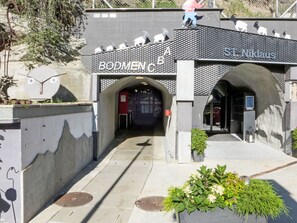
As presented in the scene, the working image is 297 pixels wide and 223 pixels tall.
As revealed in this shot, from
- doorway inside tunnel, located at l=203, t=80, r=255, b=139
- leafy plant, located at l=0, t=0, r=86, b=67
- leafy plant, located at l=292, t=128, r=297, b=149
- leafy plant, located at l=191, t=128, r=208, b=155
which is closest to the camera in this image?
leafy plant, located at l=191, t=128, r=208, b=155

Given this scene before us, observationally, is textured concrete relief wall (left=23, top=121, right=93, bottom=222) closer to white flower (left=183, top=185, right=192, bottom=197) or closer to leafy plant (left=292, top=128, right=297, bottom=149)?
white flower (left=183, top=185, right=192, bottom=197)

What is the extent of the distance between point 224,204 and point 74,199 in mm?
5048

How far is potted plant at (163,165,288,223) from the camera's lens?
5.17 meters

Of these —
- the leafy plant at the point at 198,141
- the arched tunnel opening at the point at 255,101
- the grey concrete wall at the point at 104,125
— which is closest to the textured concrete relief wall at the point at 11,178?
the grey concrete wall at the point at 104,125

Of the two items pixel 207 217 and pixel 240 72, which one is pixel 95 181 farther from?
pixel 240 72

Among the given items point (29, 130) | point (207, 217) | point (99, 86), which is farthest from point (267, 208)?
point (99, 86)

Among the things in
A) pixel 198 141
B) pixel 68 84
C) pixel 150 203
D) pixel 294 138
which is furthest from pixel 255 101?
pixel 150 203

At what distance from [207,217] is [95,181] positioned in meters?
6.13

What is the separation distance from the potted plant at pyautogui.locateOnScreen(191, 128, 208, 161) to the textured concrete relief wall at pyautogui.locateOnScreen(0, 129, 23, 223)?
784 centimetres

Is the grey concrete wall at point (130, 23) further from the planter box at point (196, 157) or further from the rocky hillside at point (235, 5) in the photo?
the planter box at point (196, 157)

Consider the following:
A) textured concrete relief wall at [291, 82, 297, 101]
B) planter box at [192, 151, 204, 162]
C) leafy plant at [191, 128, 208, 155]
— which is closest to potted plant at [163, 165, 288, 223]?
leafy plant at [191, 128, 208, 155]

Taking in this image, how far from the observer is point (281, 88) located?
14.6 m

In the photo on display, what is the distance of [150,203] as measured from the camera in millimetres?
8305

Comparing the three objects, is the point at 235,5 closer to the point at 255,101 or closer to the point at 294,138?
the point at 255,101
